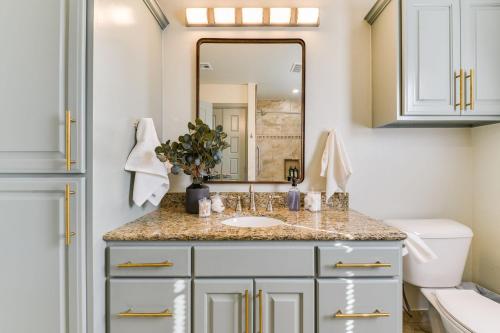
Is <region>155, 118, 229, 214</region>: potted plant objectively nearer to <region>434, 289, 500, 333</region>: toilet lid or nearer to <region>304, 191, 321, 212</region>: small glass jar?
<region>304, 191, 321, 212</region>: small glass jar

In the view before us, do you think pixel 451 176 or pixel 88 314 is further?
pixel 451 176

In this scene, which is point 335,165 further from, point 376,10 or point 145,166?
point 145,166

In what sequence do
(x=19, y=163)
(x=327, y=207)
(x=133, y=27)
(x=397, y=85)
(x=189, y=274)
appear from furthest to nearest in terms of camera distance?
(x=327, y=207) → (x=397, y=85) → (x=133, y=27) → (x=189, y=274) → (x=19, y=163)

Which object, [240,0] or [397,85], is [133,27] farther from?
[397,85]

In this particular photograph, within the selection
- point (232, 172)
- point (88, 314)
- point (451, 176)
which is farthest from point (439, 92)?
point (88, 314)

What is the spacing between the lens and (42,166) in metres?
1.05

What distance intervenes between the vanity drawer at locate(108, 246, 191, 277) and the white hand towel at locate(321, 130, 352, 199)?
3.49 ft

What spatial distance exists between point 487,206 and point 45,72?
2.65 m

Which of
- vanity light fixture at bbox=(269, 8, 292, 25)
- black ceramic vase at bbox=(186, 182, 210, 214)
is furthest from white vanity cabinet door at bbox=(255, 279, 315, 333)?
vanity light fixture at bbox=(269, 8, 292, 25)

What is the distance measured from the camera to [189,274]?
1162 millimetres

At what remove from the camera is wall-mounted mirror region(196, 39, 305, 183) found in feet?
5.91

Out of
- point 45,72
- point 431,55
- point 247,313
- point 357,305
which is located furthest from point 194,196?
point 431,55

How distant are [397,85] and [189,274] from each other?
5.16ft

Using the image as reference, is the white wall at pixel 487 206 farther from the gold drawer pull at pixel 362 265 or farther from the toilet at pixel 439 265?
the gold drawer pull at pixel 362 265
